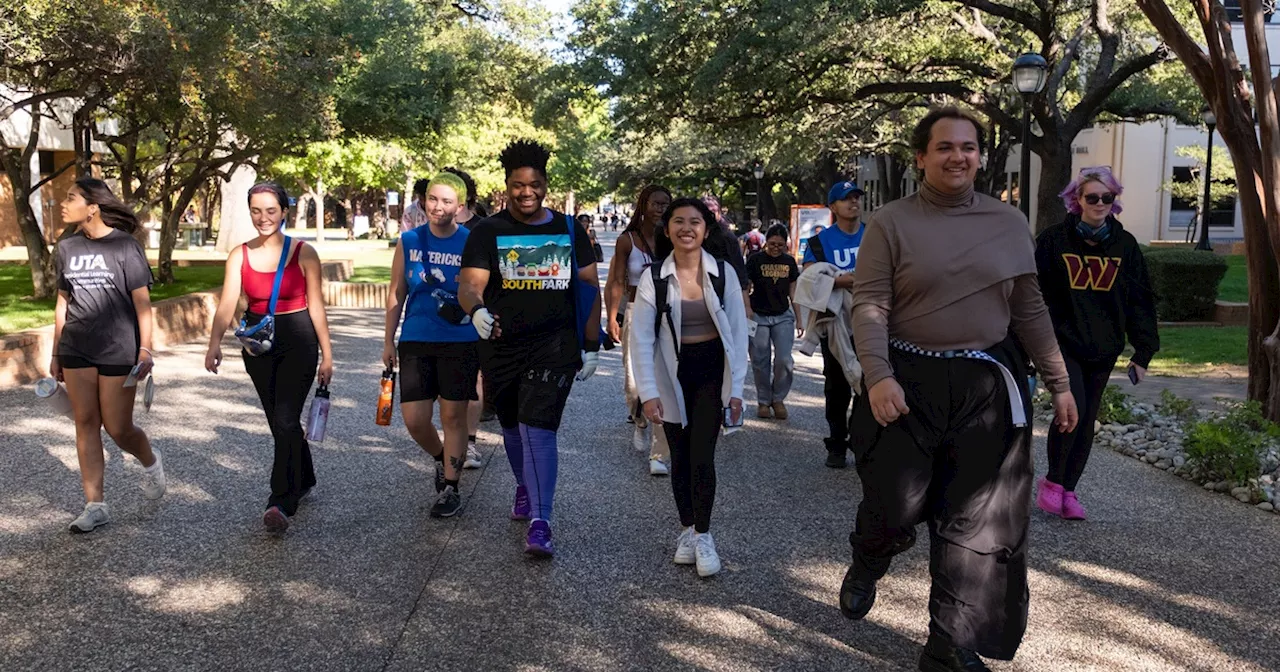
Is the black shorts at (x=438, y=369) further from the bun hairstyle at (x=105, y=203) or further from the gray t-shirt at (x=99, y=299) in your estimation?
the bun hairstyle at (x=105, y=203)

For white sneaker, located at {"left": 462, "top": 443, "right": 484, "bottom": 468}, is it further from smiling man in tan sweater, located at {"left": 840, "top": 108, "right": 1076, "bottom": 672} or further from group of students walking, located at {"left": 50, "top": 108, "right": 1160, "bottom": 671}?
smiling man in tan sweater, located at {"left": 840, "top": 108, "right": 1076, "bottom": 672}

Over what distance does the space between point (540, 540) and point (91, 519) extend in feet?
7.23

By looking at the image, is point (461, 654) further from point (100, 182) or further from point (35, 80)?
point (35, 80)

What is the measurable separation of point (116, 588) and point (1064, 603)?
3.76 metres

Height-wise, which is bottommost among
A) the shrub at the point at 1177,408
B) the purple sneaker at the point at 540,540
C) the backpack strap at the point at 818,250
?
the purple sneaker at the point at 540,540

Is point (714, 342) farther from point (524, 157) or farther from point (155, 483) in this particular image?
point (155, 483)

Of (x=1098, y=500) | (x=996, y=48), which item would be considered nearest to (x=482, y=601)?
(x=1098, y=500)

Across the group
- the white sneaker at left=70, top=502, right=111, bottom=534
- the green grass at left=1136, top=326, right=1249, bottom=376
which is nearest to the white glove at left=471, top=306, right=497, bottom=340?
the white sneaker at left=70, top=502, right=111, bottom=534

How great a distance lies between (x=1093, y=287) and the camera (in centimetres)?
553

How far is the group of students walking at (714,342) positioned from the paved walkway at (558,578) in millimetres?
228

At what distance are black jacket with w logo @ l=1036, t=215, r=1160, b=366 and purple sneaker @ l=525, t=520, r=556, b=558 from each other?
257cm

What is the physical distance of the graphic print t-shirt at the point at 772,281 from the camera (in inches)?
349

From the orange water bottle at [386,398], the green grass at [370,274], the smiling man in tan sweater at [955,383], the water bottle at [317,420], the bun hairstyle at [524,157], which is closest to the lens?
the smiling man in tan sweater at [955,383]

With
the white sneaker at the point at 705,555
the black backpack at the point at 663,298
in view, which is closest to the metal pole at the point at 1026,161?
the black backpack at the point at 663,298
